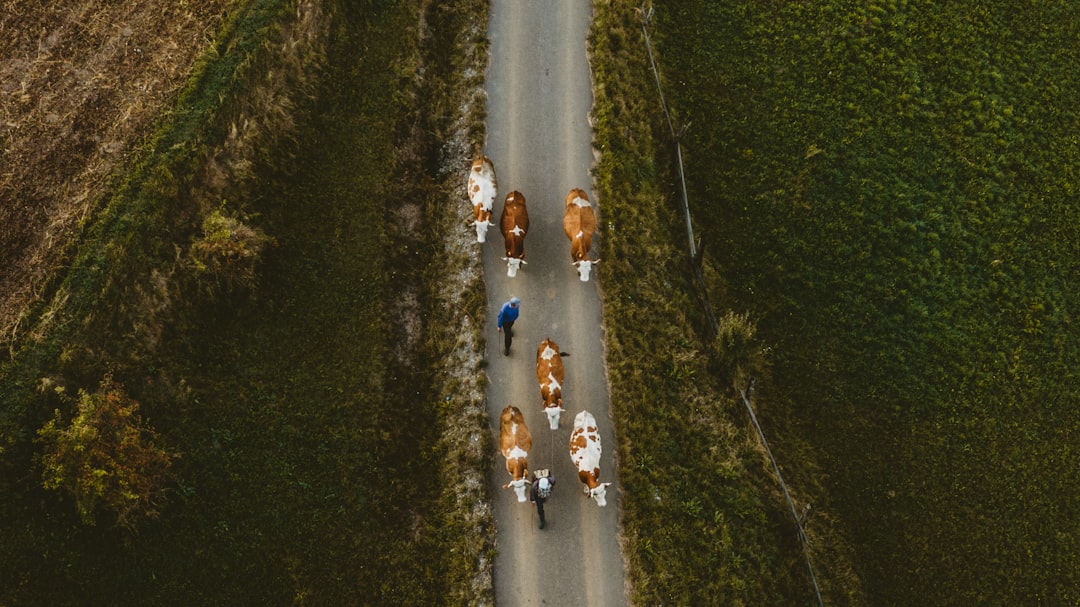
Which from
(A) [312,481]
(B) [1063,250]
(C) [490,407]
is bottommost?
(A) [312,481]

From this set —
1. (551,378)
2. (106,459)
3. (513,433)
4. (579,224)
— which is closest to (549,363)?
(551,378)

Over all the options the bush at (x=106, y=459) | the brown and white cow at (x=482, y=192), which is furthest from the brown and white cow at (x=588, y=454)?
the bush at (x=106, y=459)

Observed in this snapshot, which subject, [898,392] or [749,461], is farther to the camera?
[898,392]

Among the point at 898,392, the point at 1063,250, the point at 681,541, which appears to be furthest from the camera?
the point at 1063,250

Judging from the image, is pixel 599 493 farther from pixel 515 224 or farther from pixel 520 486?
pixel 515 224

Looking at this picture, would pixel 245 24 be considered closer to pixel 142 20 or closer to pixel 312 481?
pixel 142 20

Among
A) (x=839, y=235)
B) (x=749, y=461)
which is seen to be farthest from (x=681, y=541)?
(x=839, y=235)

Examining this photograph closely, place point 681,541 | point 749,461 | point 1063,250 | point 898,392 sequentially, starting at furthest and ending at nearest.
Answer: point 1063,250 < point 898,392 < point 749,461 < point 681,541
